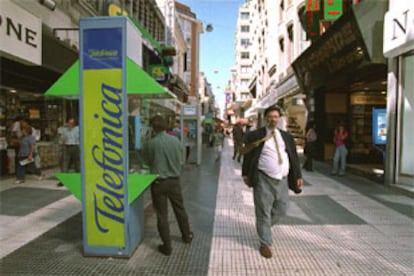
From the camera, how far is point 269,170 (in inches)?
146

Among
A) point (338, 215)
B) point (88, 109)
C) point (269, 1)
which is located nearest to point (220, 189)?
point (338, 215)

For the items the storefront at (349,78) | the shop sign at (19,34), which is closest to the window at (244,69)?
the storefront at (349,78)

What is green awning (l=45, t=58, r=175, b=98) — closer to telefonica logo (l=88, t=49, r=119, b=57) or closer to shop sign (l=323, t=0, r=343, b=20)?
telefonica logo (l=88, t=49, r=119, b=57)

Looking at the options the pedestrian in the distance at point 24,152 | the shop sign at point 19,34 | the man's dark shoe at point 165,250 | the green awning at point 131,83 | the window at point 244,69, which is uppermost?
the window at point 244,69

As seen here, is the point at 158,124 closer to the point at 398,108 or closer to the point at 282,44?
the point at 398,108

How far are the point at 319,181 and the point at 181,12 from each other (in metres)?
44.9

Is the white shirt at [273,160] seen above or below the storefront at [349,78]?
below

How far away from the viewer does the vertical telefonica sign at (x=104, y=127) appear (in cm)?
349

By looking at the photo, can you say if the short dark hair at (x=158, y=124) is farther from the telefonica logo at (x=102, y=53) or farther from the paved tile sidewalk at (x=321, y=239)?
the paved tile sidewalk at (x=321, y=239)

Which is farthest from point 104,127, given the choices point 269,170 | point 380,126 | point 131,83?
point 380,126

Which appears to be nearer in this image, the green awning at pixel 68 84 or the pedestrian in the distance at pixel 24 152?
the green awning at pixel 68 84

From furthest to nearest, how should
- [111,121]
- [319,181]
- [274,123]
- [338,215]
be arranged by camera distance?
[319,181]
[338,215]
[274,123]
[111,121]

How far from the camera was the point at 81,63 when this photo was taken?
11.6 feet

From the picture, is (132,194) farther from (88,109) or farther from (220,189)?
(220,189)
